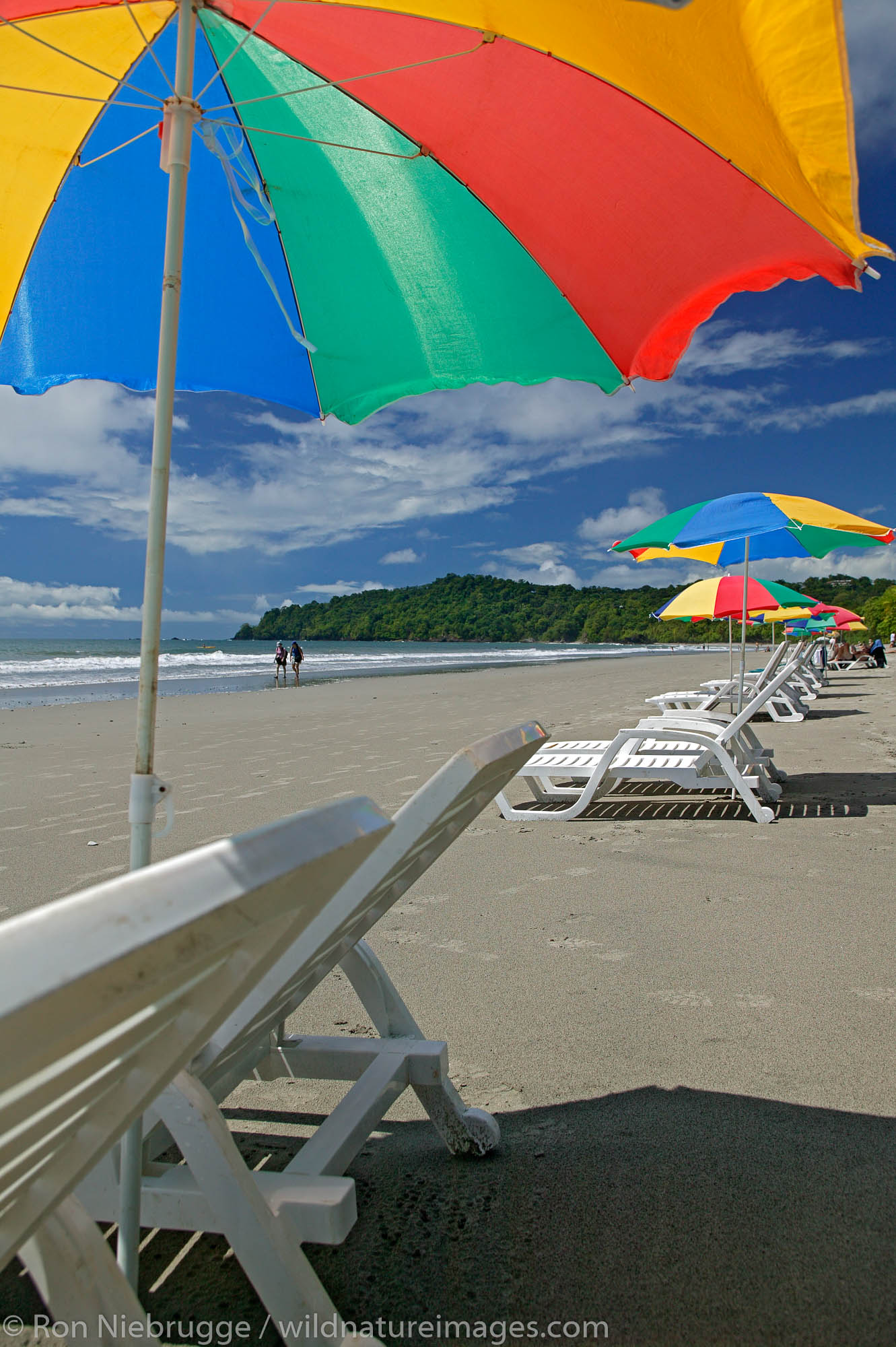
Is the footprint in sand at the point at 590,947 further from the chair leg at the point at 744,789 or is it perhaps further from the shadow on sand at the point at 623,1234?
the chair leg at the point at 744,789

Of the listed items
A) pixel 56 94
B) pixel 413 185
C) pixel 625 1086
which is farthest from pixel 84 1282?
pixel 413 185

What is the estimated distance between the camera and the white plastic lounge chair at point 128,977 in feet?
1.98

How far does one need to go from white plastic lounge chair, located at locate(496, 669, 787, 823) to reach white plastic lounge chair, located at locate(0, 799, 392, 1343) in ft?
15.1

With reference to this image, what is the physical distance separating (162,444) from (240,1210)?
1382 millimetres

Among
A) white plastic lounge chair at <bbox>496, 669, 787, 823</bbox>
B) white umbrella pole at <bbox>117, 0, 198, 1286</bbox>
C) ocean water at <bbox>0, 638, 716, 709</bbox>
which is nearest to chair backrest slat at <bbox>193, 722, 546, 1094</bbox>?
white umbrella pole at <bbox>117, 0, 198, 1286</bbox>

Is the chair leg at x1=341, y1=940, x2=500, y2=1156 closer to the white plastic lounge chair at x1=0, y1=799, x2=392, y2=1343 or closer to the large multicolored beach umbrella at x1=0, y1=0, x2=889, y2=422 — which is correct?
the white plastic lounge chair at x1=0, y1=799, x2=392, y2=1343

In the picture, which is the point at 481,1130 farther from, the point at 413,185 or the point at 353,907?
the point at 413,185

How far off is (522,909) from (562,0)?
341 cm

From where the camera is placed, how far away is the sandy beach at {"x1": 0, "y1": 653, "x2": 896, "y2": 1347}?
1741mm

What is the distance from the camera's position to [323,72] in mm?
2436

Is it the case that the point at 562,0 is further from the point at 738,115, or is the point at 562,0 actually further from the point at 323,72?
the point at 323,72

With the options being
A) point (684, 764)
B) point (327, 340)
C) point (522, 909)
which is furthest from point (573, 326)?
point (684, 764)

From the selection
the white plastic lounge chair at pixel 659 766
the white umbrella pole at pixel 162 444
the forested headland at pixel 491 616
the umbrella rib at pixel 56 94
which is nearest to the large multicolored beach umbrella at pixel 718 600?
the white plastic lounge chair at pixel 659 766

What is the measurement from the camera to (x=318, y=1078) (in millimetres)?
2133
